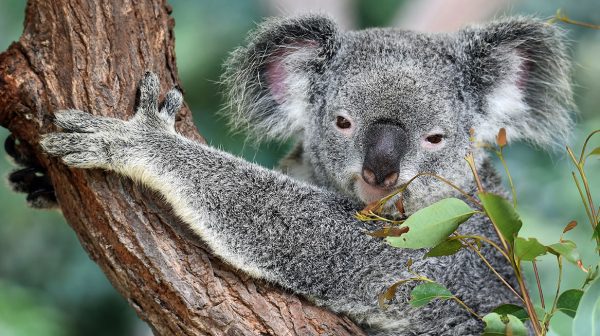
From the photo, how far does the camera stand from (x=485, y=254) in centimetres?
331

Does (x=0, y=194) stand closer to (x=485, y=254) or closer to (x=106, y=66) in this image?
(x=106, y=66)

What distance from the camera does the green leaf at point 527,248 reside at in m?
1.93

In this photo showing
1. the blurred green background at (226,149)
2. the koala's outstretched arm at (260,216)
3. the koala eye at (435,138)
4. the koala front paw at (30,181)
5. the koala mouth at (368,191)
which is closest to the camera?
the koala's outstretched arm at (260,216)

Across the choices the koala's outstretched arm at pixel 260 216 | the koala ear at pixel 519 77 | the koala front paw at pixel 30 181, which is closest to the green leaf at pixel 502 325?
the koala's outstretched arm at pixel 260 216

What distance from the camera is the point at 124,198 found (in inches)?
103

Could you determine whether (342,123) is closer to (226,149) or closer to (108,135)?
(108,135)

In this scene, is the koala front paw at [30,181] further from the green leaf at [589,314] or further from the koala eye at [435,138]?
the green leaf at [589,314]

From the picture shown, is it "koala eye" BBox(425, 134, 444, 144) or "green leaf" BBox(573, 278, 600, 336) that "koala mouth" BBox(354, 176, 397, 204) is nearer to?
"koala eye" BBox(425, 134, 444, 144)

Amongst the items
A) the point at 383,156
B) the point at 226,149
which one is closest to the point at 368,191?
the point at 383,156

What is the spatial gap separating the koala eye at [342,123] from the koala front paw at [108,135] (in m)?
0.77

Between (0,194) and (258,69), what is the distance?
9.99 feet

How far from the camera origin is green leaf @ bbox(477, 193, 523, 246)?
1857 mm

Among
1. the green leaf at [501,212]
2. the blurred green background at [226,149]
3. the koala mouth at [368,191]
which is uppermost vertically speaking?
the green leaf at [501,212]

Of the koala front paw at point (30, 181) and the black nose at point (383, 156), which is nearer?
the black nose at point (383, 156)
